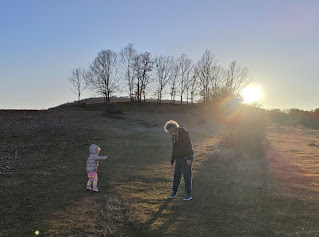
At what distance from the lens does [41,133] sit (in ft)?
62.4

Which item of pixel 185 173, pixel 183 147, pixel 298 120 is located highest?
pixel 298 120

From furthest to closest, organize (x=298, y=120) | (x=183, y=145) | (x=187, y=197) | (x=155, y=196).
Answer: (x=298, y=120) → (x=155, y=196) → (x=187, y=197) → (x=183, y=145)

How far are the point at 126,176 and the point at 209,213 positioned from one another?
4028mm

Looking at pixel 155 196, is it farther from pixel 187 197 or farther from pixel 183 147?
pixel 183 147

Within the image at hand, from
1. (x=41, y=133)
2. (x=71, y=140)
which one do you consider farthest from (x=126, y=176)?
(x=41, y=133)

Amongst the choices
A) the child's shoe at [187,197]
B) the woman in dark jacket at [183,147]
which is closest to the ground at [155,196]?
the child's shoe at [187,197]

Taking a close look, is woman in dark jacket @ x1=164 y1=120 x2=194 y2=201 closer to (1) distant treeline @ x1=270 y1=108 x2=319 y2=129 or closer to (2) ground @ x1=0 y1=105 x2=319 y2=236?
(2) ground @ x1=0 y1=105 x2=319 y2=236

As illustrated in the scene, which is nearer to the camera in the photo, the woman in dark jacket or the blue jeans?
the woman in dark jacket

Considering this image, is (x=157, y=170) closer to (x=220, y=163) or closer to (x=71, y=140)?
(x=220, y=163)

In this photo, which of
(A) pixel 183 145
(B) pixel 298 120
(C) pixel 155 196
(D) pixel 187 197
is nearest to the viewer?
(A) pixel 183 145

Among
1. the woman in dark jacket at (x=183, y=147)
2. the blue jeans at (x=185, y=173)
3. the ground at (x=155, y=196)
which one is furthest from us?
the blue jeans at (x=185, y=173)

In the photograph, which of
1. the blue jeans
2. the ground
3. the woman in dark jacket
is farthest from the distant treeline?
the woman in dark jacket

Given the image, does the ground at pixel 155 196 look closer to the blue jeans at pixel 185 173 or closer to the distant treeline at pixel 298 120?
the blue jeans at pixel 185 173

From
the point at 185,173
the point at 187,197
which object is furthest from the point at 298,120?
the point at 185,173
